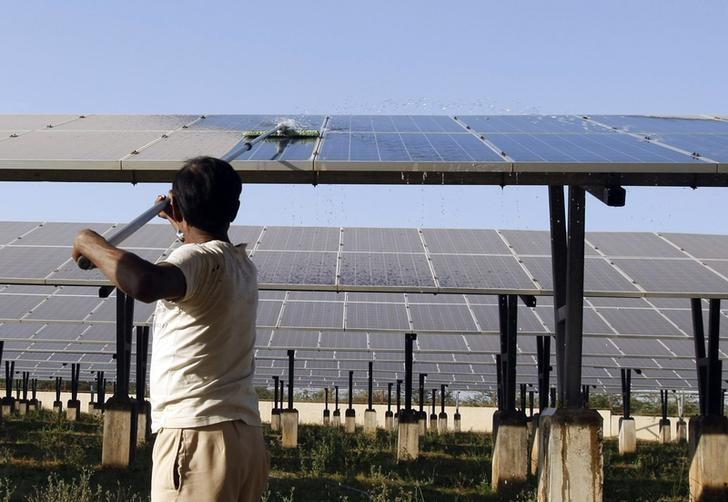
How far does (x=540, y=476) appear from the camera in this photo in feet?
33.1

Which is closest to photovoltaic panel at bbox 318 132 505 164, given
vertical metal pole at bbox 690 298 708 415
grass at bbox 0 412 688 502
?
grass at bbox 0 412 688 502

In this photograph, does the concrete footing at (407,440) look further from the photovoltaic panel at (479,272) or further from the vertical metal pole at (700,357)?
the vertical metal pole at (700,357)

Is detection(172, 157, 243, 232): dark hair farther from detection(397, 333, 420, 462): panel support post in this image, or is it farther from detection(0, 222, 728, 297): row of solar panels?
detection(397, 333, 420, 462): panel support post

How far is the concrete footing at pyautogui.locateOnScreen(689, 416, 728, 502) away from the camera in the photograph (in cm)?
1550

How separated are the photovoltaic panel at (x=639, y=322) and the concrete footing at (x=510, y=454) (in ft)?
17.3

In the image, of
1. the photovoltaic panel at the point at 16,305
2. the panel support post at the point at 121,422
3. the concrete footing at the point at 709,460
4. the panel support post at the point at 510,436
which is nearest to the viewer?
the concrete footing at the point at 709,460

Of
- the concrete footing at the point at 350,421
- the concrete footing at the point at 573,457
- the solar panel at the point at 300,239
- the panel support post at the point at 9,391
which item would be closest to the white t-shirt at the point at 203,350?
the concrete footing at the point at 573,457

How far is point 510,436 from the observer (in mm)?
17922

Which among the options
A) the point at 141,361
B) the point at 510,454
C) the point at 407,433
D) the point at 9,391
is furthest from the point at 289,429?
the point at 9,391

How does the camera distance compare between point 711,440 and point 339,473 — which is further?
point 339,473

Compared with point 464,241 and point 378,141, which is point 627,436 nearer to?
point 464,241

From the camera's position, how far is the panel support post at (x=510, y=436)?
1744cm

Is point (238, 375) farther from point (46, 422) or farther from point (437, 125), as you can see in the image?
point (46, 422)

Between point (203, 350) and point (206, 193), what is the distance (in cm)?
60
